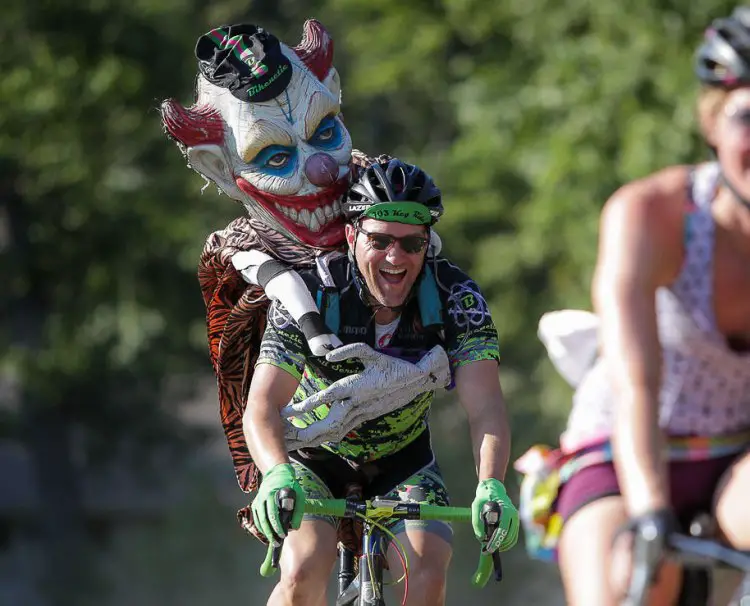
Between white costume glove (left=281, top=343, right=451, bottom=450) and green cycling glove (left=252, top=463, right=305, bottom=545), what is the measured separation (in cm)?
49

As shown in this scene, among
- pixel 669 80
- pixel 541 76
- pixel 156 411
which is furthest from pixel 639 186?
pixel 156 411

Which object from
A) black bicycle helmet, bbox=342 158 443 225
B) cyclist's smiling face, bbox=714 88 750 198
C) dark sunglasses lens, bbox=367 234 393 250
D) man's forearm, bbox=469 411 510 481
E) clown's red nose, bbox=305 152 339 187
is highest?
cyclist's smiling face, bbox=714 88 750 198

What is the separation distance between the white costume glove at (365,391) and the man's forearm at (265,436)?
9.5 inches

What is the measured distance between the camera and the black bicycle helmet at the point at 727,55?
3697mm

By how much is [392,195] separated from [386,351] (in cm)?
51

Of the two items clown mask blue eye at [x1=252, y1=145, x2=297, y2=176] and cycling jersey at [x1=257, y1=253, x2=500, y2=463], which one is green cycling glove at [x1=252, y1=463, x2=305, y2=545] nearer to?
cycling jersey at [x1=257, y1=253, x2=500, y2=463]

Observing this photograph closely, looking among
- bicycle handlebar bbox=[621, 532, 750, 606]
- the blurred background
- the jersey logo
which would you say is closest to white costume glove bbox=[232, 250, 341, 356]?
the jersey logo

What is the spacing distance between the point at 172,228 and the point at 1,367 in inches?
101

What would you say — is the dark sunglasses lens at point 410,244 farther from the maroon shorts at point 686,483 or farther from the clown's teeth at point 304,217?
the maroon shorts at point 686,483

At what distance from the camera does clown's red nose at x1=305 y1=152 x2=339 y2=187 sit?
6.45 m

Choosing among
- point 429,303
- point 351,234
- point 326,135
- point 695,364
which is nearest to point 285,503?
point 429,303

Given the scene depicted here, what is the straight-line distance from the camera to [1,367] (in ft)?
67.6

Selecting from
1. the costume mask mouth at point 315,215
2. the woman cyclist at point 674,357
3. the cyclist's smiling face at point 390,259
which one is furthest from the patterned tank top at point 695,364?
the costume mask mouth at point 315,215

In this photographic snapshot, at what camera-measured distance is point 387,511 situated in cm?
546
